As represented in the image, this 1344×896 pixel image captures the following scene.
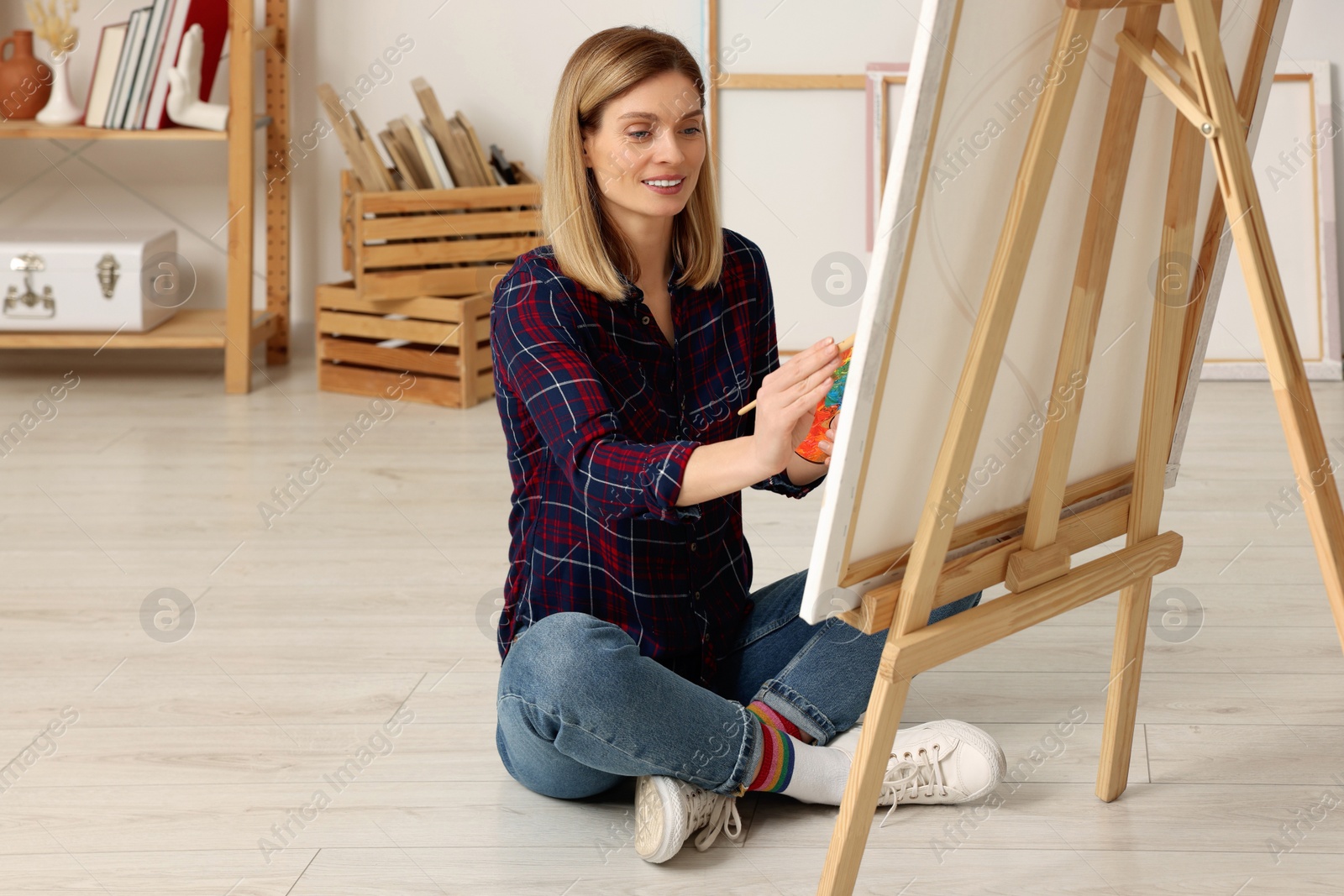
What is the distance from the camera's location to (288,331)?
359 cm

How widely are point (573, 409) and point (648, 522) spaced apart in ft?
0.65

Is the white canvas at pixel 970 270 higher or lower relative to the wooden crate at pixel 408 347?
higher

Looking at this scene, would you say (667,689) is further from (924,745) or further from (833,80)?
(833,80)

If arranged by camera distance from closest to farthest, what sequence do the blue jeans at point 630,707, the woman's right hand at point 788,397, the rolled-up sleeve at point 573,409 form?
the woman's right hand at point 788,397
the rolled-up sleeve at point 573,409
the blue jeans at point 630,707

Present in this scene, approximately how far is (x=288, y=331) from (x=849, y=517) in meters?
2.85

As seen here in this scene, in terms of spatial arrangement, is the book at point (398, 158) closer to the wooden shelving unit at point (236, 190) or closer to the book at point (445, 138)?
the book at point (445, 138)

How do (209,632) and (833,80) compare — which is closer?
(209,632)

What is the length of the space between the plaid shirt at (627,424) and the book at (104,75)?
7.21ft

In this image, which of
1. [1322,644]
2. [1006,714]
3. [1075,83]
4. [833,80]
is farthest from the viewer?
[833,80]

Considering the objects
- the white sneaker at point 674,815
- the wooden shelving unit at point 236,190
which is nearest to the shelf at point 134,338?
the wooden shelving unit at point 236,190

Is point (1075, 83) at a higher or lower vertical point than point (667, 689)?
higher

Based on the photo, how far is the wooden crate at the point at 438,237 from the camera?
122 inches

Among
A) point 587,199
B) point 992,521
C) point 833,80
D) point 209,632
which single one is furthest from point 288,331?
point 992,521

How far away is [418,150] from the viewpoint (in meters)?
3.19
